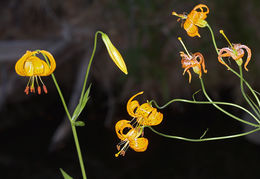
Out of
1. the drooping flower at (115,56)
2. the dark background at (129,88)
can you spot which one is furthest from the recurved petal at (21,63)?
the dark background at (129,88)

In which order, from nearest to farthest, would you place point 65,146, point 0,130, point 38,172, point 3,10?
point 38,172, point 65,146, point 0,130, point 3,10

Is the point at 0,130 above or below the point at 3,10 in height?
below

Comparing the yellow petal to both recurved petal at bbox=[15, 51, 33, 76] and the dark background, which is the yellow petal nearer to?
recurved petal at bbox=[15, 51, 33, 76]

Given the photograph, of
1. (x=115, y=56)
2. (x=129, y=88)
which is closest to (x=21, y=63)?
(x=115, y=56)

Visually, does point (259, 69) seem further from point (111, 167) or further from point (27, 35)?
point (27, 35)

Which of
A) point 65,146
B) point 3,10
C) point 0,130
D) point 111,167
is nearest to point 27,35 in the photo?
point 3,10

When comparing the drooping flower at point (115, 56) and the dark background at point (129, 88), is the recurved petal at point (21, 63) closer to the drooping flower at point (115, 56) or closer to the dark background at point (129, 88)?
the drooping flower at point (115, 56)

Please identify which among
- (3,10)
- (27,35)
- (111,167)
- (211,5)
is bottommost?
(111,167)

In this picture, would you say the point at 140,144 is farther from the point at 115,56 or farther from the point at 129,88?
the point at 129,88
